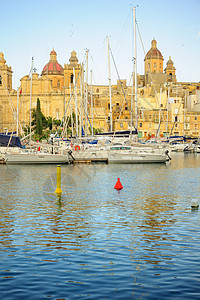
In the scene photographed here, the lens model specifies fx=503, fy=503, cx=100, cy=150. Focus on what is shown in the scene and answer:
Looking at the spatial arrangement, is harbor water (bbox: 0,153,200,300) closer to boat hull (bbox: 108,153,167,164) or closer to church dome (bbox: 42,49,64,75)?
boat hull (bbox: 108,153,167,164)

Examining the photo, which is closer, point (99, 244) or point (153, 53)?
point (99, 244)

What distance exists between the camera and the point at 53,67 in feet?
434

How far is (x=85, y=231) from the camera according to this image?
1469cm

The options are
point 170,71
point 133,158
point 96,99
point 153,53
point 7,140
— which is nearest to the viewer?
point 133,158

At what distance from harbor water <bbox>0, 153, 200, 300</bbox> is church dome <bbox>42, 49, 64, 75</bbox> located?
10859 cm

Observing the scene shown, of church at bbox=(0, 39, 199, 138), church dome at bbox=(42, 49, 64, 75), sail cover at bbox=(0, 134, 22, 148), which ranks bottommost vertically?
sail cover at bbox=(0, 134, 22, 148)

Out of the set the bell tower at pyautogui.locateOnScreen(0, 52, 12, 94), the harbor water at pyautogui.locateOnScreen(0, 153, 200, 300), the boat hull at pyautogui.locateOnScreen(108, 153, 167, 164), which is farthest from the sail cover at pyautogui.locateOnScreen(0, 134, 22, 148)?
the bell tower at pyautogui.locateOnScreen(0, 52, 12, 94)

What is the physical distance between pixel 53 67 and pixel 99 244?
122358 millimetres

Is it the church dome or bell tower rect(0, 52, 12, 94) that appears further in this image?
the church dome

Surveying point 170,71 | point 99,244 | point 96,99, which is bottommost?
point 99,244

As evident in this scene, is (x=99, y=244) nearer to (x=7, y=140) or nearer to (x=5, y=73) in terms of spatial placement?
(x=7, y=140)

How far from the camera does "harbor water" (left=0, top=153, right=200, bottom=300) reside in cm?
976

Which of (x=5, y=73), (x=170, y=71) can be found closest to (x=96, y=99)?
(x=5, y=73)

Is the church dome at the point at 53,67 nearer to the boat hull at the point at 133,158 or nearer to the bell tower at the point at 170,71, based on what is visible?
the bell tower at the point at 170,71
